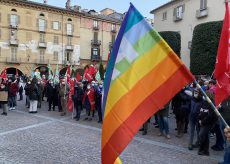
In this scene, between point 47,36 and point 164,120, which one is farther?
point 47,36

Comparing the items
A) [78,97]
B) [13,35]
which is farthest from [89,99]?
[13,35]

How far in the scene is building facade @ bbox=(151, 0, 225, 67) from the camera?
2638 cm

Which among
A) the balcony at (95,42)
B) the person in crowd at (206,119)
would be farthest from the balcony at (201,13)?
the balcony at (95,42)

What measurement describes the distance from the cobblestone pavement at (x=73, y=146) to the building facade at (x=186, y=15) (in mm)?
17870

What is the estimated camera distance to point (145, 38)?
11.3ft

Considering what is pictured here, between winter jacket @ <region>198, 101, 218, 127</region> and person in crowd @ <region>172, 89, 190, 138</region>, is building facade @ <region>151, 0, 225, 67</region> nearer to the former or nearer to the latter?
person in crowd @ <region>172, 89, 190, 138</region>

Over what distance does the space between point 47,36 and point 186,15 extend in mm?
29451

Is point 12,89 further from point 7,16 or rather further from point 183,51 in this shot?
point 7,16

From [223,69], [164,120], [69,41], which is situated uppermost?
[69,41]

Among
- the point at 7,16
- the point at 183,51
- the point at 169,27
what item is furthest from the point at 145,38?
the point at 7,16

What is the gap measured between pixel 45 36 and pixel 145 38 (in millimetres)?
51159

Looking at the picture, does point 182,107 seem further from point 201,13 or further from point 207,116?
point 201,13

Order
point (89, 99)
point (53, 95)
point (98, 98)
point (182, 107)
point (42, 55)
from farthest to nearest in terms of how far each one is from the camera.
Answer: point (42, 55)
point (53, 95)
point (89, 99)
point (98, 98)
point (182, 107)

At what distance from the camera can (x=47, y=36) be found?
52688mm
